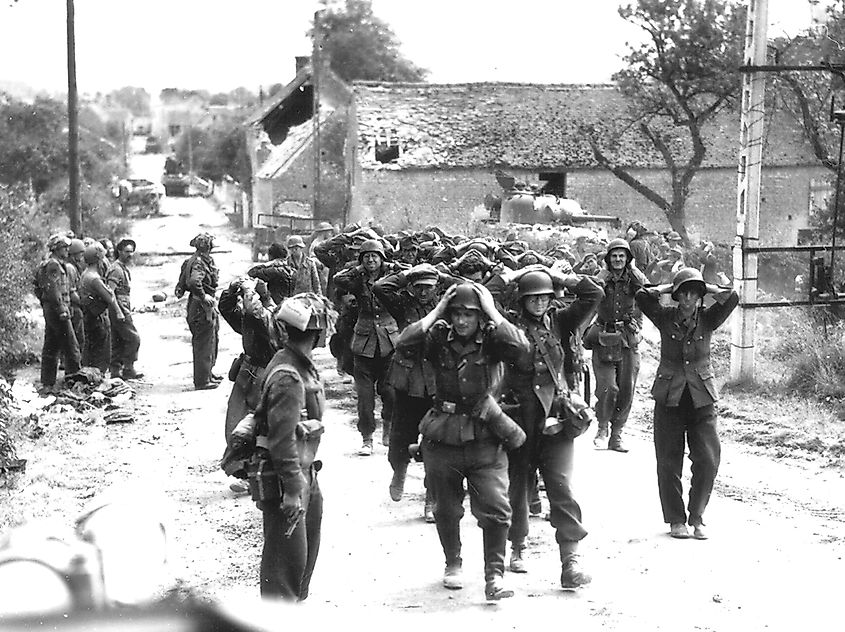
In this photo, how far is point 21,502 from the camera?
10156 millimetres

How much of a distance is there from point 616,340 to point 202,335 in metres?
5.86

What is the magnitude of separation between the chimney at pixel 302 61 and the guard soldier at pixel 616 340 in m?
45.4

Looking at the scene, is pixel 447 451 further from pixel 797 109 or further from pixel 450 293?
pixel 797 109

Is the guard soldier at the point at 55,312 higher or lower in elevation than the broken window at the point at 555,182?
lower

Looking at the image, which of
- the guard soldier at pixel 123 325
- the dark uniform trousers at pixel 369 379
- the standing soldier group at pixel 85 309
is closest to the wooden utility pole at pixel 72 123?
the standing soldier group at pixel 85 309

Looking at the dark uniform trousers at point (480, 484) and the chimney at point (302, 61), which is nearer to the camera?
the dark uniform trousers at point (480, 484)

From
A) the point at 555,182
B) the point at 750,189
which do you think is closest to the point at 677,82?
the point at 555,182

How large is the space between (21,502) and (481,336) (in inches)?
183

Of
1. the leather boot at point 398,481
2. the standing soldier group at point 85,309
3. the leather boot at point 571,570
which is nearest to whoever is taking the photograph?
the leather boot at point 571,570

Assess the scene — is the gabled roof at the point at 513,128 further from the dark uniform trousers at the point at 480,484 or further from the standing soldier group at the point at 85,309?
the dark uniform trousers at the point at 480,484

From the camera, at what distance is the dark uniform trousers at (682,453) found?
8.85m

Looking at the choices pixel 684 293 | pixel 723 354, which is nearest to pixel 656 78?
pixel 723 354

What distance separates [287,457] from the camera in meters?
6.70

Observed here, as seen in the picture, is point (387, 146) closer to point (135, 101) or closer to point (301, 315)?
point (301, 315)
